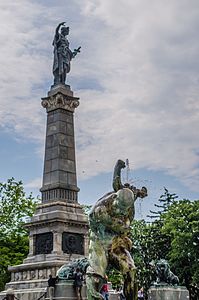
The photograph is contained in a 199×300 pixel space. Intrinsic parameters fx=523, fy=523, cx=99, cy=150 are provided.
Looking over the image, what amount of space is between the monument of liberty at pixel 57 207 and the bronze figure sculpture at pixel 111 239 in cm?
966

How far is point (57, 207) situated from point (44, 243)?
66.1 inches

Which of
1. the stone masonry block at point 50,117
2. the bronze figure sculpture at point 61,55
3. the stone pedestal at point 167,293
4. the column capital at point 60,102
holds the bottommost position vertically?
the stone pedestal at point 167,293

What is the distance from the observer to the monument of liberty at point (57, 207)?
2208cm

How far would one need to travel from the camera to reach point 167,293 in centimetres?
1884

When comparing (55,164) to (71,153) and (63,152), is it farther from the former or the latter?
(71,153)

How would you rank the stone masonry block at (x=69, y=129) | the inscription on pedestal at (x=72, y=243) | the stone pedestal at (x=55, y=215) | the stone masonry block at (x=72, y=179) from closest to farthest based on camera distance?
1. the stone pedestal at (x=55, y=215)
2. the inscription on pedestal at (x=72, y=243)
3. the stone masonry block at (x=72, y=179)
4. the stone masonry block at (x=69, y=129)

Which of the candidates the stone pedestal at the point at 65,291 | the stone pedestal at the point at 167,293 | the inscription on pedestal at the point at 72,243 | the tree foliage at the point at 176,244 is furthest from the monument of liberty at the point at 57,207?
the tree foliage at the point at 176,244

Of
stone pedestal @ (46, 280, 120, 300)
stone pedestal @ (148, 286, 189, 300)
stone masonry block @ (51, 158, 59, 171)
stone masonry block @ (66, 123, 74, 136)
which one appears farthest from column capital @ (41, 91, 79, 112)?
stone pedestal @ (148, 286, 189, 300)

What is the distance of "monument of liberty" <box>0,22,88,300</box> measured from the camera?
2208 centimetres

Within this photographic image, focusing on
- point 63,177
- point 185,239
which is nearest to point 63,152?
point 63,177

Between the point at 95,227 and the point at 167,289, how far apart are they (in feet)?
28.8

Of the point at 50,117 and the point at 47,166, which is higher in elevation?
the point at 50,117

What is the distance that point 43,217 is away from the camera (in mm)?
23328

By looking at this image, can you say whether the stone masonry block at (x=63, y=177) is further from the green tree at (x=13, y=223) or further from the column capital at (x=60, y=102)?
the green tree at (x=13, y=223)
